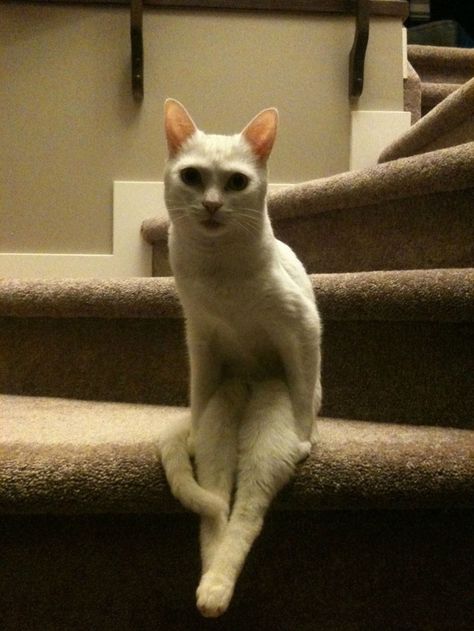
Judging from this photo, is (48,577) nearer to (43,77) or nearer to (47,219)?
(47,219)

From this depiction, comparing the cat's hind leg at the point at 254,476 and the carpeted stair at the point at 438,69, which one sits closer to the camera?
the cat's hind leg at the point at 254,476

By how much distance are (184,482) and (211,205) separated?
0.35 meters

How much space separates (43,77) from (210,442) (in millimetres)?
1408

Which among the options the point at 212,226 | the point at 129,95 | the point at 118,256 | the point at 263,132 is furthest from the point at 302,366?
the point at 129,95

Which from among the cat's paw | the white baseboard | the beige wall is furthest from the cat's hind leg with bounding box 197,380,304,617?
the beige wall

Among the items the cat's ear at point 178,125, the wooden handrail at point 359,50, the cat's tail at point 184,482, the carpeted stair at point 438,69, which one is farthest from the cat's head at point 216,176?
the carpeted stair at point 438,69

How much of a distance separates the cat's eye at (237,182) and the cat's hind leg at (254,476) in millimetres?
273

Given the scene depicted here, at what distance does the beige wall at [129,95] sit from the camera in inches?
67.2

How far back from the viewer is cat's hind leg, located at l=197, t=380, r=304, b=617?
1.94 ft

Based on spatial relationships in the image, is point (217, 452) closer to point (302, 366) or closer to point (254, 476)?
point (254, 476)

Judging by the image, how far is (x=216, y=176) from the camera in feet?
2.63

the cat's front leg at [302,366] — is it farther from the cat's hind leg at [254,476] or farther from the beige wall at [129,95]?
the beige wall at [129,95]

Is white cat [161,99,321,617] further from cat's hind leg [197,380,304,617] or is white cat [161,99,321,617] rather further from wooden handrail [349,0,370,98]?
wooden handrail [349,0,370,98]

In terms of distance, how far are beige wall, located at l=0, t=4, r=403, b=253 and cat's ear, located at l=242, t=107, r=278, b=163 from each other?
91 centimetres
